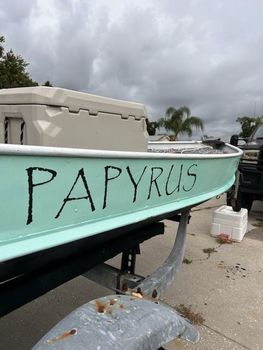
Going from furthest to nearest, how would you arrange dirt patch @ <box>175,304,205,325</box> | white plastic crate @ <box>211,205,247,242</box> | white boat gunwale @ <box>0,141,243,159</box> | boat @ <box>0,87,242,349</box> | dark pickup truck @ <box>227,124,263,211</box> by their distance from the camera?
1. dark pickup truck @ <box>227,124,263,211</box>
2. white plastic crate @ <box>211,205,247,242</box>
3. dirt patch @ <box>175,304,205,325</box>
4. boat @ <box>0,87,242,349</box>
5. white boat gunwale @ <box>0,141,243,159</box>

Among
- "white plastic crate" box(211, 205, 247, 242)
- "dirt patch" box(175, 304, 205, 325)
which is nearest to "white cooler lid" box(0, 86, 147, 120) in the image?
"dirt patch" box(175, 304, 205, 325)

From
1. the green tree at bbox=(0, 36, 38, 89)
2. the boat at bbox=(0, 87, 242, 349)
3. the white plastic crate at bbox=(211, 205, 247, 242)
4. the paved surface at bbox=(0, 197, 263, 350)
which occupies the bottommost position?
the paved surface at bbox=(0, 197, 263, 350)

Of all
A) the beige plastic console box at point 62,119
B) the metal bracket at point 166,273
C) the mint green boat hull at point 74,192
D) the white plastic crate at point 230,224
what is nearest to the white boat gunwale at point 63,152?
the mint green boat hull at point 74,192

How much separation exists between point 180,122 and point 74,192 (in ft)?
83.2

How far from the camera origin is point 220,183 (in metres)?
3.77

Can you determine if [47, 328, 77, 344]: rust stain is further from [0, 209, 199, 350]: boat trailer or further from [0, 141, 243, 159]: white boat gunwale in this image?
[0, 141, 243, 159]: white boat gunwale

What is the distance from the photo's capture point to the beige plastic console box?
2.14m

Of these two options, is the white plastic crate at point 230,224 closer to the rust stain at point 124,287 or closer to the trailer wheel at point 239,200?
the trailer wheel at point 239,200

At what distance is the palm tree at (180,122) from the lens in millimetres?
26406

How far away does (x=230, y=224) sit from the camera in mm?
6078

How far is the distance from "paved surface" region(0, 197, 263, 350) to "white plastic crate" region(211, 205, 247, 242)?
204mm

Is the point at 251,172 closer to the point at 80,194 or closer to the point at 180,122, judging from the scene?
the point at 80,194

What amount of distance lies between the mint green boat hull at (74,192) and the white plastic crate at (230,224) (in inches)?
139

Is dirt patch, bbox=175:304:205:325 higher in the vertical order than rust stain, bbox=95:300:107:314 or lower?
lower
